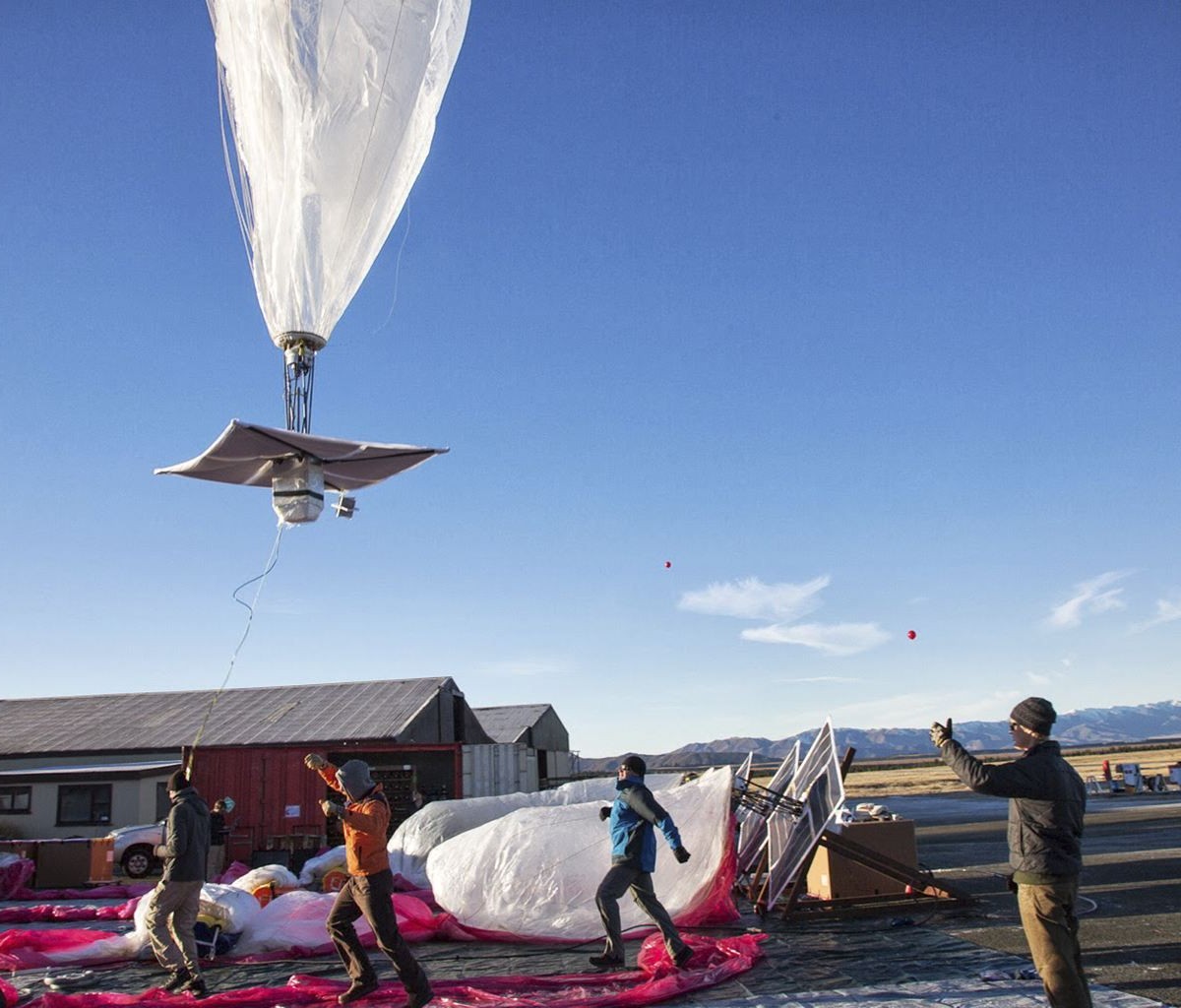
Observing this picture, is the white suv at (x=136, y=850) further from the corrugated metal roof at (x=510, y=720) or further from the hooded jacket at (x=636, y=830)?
the corrugated metal roof at (x=510, y=720)

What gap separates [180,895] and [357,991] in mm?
2072

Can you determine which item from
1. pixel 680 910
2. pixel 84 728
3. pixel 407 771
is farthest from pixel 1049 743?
pixel 84 728

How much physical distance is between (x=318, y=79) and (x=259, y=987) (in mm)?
8273

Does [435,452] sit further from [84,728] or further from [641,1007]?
[84,728]

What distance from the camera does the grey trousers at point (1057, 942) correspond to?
5.16 meters

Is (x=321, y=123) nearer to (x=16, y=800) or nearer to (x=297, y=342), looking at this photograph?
(x=297, y=342)

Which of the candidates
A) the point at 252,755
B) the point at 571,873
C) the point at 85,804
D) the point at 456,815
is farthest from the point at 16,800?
the point at 571,873

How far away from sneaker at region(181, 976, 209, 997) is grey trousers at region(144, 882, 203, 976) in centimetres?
10

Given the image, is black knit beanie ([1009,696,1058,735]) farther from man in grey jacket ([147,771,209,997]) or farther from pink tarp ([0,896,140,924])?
pink tarp ([0,896,140,924])

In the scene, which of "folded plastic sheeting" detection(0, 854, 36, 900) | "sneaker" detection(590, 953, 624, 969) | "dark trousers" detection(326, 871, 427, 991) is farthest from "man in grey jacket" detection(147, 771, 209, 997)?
"folded plastic sheeting" detection(0, 854, 36, 900)

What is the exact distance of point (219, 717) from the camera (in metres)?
29.2

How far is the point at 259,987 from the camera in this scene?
26.6ft

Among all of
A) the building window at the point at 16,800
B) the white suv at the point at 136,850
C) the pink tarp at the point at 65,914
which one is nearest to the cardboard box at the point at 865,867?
the pink tarp at the point at 65,914

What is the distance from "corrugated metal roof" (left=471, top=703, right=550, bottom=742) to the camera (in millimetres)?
39444
